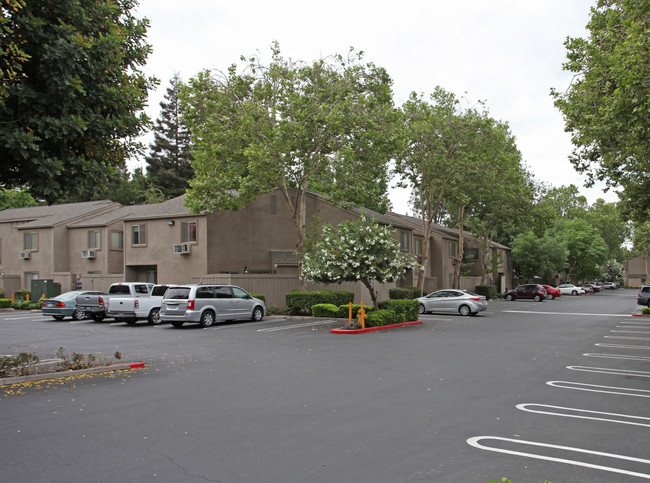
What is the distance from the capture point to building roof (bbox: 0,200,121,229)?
39.2 metres

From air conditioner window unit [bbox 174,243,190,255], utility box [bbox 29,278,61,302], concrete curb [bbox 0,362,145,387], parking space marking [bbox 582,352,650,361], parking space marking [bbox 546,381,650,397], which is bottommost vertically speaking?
parking space marking [bbox 582,352,650,361]

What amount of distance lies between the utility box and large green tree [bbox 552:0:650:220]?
3215 cm

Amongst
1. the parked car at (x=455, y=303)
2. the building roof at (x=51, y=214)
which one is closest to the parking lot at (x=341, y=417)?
the parked car at (x=455, y=303)

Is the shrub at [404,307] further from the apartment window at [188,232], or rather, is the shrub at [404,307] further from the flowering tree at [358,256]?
the apartment window at [188,232]

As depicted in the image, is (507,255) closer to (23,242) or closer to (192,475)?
(23,242)

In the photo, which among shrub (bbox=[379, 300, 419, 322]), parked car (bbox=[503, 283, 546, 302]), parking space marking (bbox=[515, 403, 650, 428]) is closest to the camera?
parking space marking (bbox=[515, 403, 650, 428])

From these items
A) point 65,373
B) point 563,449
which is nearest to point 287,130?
point 65,373

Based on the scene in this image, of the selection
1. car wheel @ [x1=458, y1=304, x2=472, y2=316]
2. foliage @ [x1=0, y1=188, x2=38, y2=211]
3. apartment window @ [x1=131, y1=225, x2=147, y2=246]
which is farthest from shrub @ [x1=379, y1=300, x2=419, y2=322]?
foliage @ [x1=0, y1=188, x2=38, y2=211]

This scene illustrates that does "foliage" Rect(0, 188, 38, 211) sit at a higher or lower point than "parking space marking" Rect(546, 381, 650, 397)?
higher

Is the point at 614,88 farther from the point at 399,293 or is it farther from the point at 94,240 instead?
the point at 94,240

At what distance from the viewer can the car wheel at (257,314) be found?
2373 cm

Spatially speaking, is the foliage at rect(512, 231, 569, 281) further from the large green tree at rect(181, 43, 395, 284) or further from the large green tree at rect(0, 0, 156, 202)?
the large green tree at rect(0, 0, 156, 202)

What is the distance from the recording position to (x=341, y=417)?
283 inches

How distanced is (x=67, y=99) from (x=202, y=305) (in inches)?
487
